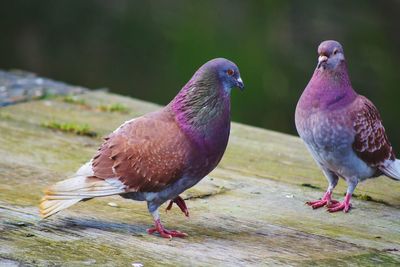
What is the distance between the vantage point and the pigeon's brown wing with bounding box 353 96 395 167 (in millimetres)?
5055

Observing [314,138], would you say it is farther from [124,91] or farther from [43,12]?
[43,12]

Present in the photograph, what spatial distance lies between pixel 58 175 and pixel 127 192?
1.03 meters

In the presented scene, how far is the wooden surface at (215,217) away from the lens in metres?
4.08

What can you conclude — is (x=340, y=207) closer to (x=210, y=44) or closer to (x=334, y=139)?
(x=334, y=139)

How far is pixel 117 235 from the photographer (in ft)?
14.1

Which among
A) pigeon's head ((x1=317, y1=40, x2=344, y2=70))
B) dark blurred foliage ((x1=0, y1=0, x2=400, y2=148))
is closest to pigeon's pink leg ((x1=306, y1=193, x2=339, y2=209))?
pigeon's head ((x1=317, y1=40, x2=344, y2=70))

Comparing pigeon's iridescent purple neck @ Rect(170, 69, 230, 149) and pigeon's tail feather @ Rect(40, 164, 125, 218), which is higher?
pigeon's iridescent purple neck @ Rect(170, 69, 230, 149)

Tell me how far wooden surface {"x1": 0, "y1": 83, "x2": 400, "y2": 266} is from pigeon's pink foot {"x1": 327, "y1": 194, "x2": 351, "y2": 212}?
4 cm

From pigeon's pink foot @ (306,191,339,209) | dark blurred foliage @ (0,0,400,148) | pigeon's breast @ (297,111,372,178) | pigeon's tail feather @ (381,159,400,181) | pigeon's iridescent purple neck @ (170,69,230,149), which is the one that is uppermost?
pigeon's iridescent purple neck @ (170,69,230,149)

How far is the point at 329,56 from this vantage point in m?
5.08

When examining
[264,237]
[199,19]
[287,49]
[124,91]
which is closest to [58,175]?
[264,237]

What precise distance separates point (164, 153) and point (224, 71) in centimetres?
50

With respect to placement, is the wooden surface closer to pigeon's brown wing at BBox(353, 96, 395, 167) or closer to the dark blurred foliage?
pigeon's brown wing at BBox(353, 96, 395, 167)

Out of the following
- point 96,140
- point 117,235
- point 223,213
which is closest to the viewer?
point 117,235
